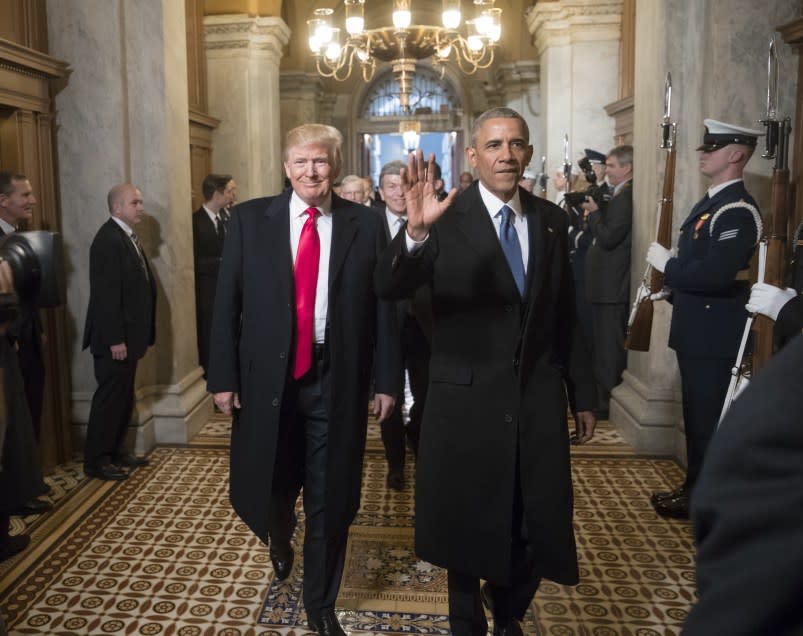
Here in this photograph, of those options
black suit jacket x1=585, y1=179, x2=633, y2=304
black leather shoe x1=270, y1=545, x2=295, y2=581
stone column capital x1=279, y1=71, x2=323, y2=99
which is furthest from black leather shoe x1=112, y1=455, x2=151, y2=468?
stone column capital x1=279, y1=71, x2=323, y2=99

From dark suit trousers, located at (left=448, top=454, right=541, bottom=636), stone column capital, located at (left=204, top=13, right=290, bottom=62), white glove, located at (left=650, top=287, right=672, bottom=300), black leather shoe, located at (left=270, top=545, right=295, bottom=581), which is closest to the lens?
dark suit trousers, located at (left=448, top=454, right=541, bottom=636)

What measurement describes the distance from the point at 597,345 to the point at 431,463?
162 inches

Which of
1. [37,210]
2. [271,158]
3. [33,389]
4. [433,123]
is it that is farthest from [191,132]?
[433,123]

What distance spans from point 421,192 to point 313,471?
1.38m

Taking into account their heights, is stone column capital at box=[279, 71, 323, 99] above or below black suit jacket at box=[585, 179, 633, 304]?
above

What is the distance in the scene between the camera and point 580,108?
973cm

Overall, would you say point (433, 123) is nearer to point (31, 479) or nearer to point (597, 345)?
point (597, 345)

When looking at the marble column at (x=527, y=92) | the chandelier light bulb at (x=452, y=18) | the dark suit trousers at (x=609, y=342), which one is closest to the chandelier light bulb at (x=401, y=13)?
the chandelier light bulb at (x=452, y=18)

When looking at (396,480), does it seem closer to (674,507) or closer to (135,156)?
(674,507)

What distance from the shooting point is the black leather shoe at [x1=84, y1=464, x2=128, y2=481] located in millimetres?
5078

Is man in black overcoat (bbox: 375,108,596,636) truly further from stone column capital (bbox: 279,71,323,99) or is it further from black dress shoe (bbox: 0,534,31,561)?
stone column capital (bbox: 279,71,323,99)

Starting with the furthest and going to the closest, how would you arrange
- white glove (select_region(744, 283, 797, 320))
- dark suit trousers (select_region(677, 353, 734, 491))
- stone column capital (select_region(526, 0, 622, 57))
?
1. stone column capital (select_region(526, 0, 622, 57))
2. dark suit trousers (select_region(677, 353, 734, 491))
3. white glove (select_region(744, 283, 797, 320))

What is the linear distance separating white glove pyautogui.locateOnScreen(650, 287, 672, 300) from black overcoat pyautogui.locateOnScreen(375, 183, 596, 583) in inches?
74.4

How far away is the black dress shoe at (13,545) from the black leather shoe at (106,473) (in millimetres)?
975
